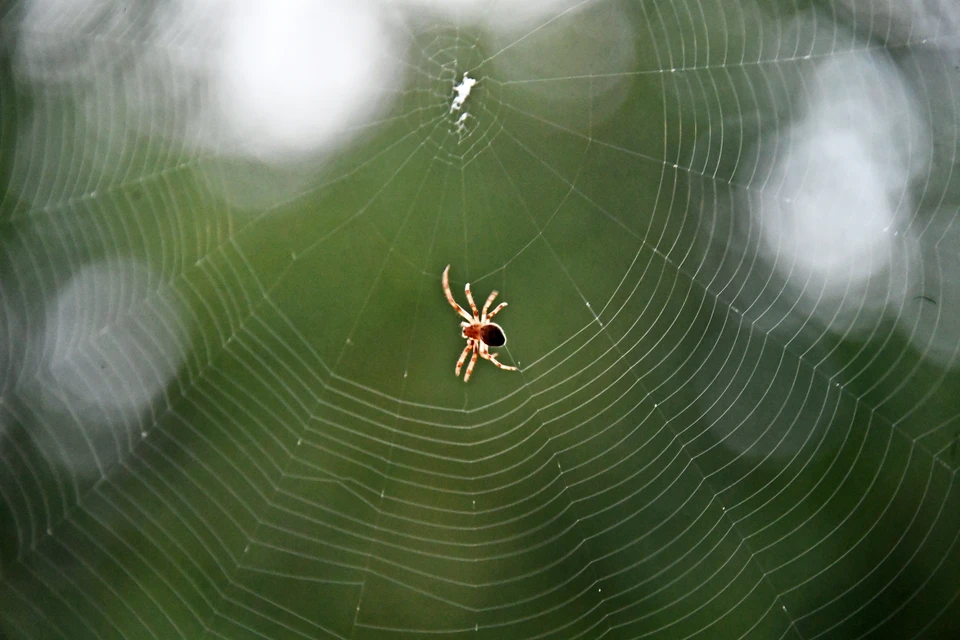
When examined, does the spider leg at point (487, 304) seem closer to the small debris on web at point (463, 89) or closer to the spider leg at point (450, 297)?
the spider leg at point (450, 297)

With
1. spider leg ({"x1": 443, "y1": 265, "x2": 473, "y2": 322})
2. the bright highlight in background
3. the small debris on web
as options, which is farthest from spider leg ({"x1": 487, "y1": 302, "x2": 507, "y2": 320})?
the bright highlight in background

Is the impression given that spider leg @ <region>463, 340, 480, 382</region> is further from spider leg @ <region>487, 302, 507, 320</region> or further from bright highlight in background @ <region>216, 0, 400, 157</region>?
bright highlight in background @ <region>216, 0, 400, 157</region>

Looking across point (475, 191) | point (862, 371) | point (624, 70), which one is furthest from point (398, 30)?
point (862, 371)

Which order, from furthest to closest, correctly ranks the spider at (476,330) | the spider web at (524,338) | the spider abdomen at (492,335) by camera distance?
the spider at (476,330) < the spider abdomen at (492,335) < the spider web at (524,338)

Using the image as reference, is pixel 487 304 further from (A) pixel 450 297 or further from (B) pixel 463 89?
(B) pixel 463 89

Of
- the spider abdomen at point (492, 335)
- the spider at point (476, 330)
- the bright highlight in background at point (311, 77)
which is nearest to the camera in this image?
the bright highlight in background at point (311, 77)

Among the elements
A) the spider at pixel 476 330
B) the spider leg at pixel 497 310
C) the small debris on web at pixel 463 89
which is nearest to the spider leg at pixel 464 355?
the spider at pixel 476 330

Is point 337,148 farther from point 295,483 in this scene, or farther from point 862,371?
point 862,371
